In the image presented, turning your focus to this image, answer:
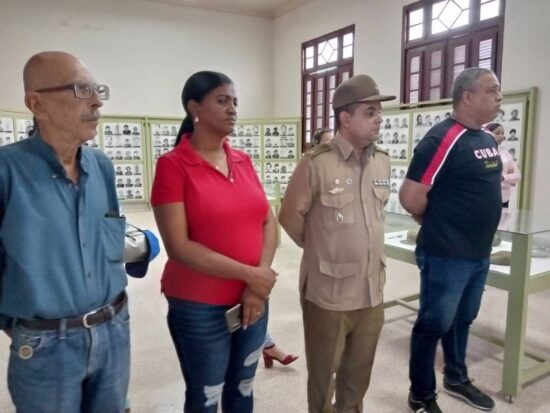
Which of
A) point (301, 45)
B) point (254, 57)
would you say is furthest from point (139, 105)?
point (301, 45)

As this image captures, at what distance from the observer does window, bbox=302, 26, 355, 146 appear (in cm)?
798

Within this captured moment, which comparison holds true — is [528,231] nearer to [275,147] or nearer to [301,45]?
[275,147]

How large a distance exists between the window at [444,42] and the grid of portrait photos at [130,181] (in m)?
5.11

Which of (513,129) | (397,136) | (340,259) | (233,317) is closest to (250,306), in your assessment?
(233,317)

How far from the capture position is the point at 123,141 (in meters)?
8.41

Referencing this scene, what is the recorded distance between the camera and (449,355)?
231 centimetres

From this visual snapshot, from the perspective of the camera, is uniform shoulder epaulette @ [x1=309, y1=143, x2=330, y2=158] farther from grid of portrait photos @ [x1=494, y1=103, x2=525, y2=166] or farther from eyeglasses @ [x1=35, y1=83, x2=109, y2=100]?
grid of portrait photos @ [x1=494, y1=103, x2=525, y2=166]

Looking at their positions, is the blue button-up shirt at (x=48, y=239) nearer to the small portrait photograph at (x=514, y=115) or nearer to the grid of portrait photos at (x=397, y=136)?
the small portrait photograph at (x=514, y=115)

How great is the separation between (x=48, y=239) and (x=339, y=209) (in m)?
0.99

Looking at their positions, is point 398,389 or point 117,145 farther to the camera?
point 117,145

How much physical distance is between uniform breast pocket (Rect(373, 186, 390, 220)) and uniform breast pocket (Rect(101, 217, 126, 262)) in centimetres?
95

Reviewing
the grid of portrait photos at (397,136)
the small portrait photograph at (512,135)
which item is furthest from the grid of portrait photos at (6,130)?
the small portrait photograph at (512,135)

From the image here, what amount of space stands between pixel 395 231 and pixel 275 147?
234 inches

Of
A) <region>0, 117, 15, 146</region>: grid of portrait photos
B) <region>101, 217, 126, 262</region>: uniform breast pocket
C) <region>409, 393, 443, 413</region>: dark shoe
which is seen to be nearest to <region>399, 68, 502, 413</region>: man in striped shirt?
<region>409, 393, 443, 413</region>: dark shoe
